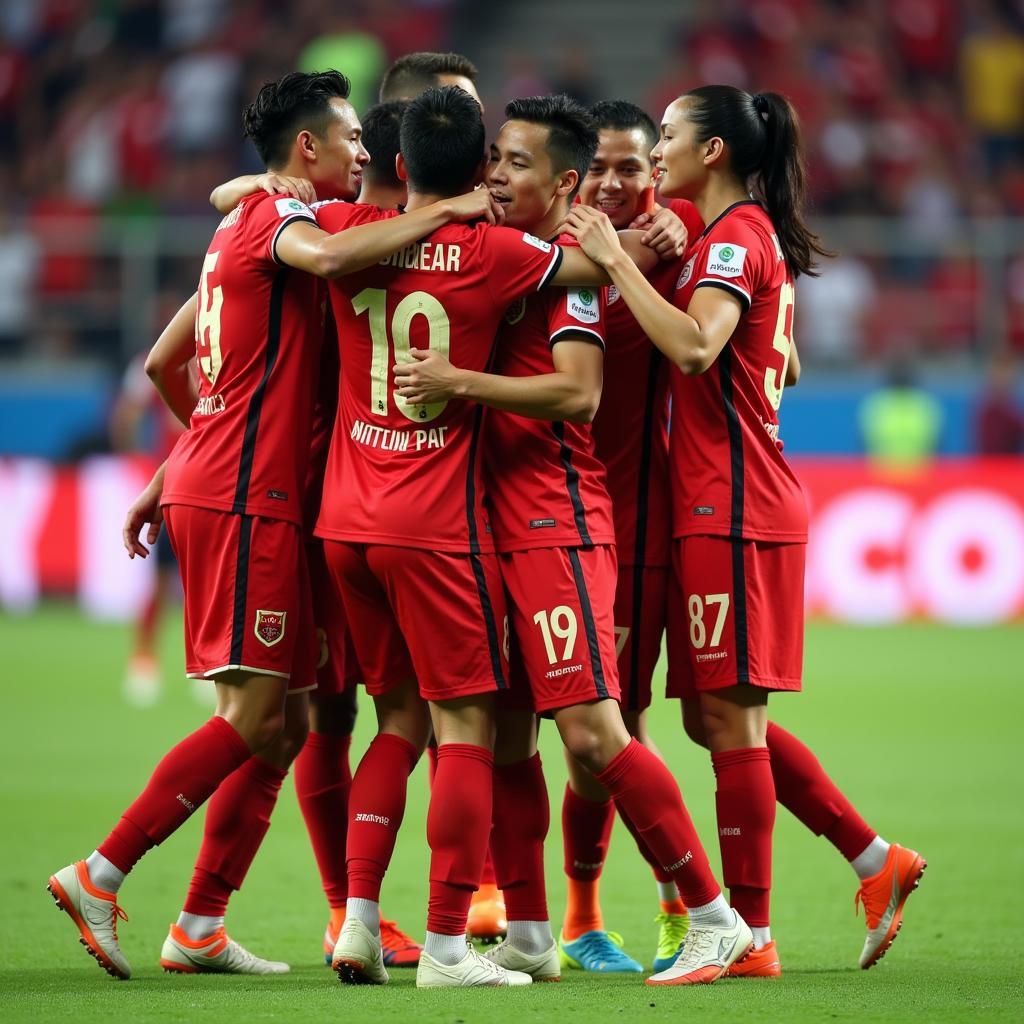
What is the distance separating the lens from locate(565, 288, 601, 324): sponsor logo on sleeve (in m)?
4.58

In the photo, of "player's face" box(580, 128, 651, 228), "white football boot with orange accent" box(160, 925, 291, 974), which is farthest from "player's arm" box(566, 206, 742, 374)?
"white football boot with orange accent" box(160, 925, 291, 974)

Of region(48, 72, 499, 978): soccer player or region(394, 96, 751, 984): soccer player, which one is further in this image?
region(48, 72, 499, 978): soccer player

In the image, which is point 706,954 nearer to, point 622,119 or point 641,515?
point 641,515

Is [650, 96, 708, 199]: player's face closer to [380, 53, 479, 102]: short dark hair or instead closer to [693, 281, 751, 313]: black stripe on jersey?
[693, 281, 751, 313]: black stripe on jersey

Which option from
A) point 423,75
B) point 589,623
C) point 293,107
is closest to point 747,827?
point 589,623

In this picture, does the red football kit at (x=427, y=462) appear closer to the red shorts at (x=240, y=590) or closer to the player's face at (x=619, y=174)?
the red shorts at (x=240, y=590)

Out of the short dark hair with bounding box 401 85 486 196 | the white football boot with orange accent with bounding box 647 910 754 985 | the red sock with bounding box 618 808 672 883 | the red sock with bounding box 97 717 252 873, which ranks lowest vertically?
the white football boot with orange accent with bounding box 647 910 754 985

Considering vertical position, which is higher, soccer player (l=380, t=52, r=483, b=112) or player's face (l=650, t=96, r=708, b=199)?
soccer player (l=380, t=52, r=483, b=112)

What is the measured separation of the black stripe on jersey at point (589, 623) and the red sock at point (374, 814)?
1.88 feet

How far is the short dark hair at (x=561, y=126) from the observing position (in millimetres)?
4641

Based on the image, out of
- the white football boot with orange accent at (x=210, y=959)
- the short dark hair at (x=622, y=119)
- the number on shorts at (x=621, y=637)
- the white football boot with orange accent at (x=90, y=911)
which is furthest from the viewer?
the short dark hair at (x=622, y=119)

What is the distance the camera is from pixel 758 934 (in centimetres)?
476

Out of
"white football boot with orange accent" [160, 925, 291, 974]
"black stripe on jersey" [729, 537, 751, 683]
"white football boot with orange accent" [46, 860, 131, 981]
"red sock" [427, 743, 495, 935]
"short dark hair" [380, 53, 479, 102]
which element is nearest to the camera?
"red sock" [427, 743, 495, 935]

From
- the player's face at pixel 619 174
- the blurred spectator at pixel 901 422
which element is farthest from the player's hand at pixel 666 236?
the blurred spectator at pixel 901 422
